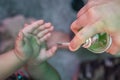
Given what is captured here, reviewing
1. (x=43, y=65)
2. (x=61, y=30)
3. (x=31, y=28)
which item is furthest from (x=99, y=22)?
(x=61, y=30)

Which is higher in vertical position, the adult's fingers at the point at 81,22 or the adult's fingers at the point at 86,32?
the adult's fingers at the point at 81,22

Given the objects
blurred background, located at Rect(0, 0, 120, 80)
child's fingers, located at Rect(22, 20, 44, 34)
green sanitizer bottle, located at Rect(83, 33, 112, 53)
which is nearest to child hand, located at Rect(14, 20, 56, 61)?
child's fingers, located at Rect(22, 20, 44, 34)

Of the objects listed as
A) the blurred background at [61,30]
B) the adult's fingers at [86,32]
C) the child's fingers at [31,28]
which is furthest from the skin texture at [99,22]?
the blurred background at [61,30]

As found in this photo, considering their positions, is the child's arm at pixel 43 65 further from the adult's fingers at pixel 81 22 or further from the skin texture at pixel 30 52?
the adult's fingers at pixel 81 22

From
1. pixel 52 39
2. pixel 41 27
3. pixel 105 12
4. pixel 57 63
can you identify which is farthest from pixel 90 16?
pixel 57 63

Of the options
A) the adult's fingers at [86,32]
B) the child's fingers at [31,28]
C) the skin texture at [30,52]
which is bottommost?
the adult's fingers at [86,32]

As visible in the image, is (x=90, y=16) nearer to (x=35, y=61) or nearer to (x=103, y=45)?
(x=103, y=45)

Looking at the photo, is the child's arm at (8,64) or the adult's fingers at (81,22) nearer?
the adult's fingers at (81,22)
